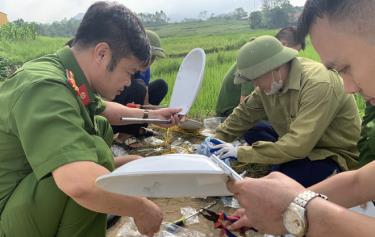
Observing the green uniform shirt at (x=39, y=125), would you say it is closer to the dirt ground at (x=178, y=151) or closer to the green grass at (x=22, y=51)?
the dirt ground at (x=178, y=151)

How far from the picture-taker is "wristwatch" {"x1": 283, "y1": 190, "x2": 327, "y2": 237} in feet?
4.08

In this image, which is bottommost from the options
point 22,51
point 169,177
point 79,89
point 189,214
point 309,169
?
point 22,51

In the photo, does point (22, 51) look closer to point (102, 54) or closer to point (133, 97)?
point (133, 97)

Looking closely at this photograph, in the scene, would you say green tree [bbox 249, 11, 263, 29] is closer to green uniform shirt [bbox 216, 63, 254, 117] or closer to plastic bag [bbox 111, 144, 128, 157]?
green uniform shirt [bbox 216, 63, 254, 117]

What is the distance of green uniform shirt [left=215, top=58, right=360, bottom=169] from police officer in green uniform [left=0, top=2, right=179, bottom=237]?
44.9 inches

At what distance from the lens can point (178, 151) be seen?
3.65 meters

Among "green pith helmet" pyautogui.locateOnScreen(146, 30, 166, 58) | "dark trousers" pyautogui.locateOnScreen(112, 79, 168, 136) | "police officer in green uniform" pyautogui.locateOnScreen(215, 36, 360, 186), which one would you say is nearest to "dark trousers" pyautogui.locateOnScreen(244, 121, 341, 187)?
"police officer in green uniform" pyautogui.locateOnScreen(215, 36, 360, 186)

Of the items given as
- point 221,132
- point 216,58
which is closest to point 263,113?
point 221,132

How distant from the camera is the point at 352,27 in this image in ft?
4.26

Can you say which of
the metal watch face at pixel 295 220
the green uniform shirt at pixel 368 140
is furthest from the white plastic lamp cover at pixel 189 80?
the metal watch face at pixel 295 220

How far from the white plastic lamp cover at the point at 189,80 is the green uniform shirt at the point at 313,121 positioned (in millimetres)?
590

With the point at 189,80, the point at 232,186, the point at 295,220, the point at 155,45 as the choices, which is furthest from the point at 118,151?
the point at 295,220

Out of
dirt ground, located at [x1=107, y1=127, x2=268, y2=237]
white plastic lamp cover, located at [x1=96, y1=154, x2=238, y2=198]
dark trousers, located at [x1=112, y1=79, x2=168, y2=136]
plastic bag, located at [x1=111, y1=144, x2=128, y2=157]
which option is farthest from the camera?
dark trousers, located at [x1=112, y1=79, x2=168, y2=136]

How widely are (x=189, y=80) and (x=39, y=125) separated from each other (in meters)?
2.03
